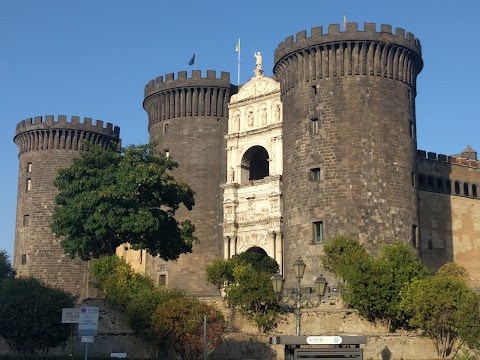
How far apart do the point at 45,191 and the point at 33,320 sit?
29.4 m

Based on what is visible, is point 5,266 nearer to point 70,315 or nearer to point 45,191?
point 45,191

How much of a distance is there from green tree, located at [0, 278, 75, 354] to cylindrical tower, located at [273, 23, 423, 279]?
655 inches

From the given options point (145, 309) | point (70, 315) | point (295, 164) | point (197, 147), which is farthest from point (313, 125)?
point (70, 315)

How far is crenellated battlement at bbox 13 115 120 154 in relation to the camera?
66.1m

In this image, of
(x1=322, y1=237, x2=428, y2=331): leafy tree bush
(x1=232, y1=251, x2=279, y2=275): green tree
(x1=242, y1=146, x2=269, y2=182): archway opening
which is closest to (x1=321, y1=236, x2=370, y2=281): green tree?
(x1=322, y1=237, x2=428, y2=331): leafy tree bush

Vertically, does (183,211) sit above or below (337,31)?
below

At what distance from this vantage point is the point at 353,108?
49.0 metres

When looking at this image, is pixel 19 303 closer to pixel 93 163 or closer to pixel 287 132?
pixel 93 163

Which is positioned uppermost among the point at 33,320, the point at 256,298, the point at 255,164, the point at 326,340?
the point at 255,164

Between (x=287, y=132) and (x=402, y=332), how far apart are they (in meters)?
18.2

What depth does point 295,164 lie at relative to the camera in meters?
50.4

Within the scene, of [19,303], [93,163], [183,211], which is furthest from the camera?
[183,211]

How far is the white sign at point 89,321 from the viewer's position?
88.8 ft

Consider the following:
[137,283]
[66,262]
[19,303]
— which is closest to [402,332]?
[137,283]
